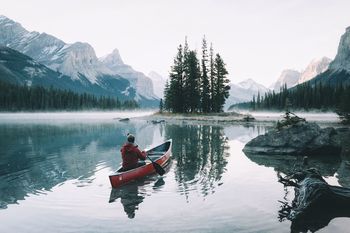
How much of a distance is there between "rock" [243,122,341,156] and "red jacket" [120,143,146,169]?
1281cm

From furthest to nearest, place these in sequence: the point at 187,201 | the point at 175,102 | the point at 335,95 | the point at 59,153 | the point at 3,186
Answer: the point at 335,95, the point at 175,102, the point at 59,153, the point at 3,186, the point at 187,201

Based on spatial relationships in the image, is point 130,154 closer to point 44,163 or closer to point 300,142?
point 44,163

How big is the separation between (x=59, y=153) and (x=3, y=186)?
1250cm

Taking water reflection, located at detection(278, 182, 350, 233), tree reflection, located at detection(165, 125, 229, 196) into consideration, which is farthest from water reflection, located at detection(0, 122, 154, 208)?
water reflection, located at detection(278, 182, 350, 233)

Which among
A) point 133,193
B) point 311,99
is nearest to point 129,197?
point 133,193

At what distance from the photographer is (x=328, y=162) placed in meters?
23.9

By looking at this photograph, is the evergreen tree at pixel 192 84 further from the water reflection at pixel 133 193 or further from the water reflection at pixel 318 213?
the water reflection at pixel 318 213

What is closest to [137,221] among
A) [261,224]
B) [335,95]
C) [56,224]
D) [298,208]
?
[56,224]

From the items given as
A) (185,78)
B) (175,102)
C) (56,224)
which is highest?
(185,78)

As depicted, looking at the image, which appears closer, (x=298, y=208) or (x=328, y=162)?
(x=298, y=208)

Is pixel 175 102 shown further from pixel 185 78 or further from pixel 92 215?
pixel 92 215

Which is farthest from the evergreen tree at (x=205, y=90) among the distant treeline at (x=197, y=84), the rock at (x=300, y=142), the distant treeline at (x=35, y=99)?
the distant treeline at (x=35, y=99)

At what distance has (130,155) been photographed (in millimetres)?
19297

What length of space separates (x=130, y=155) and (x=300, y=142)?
14.6 m
